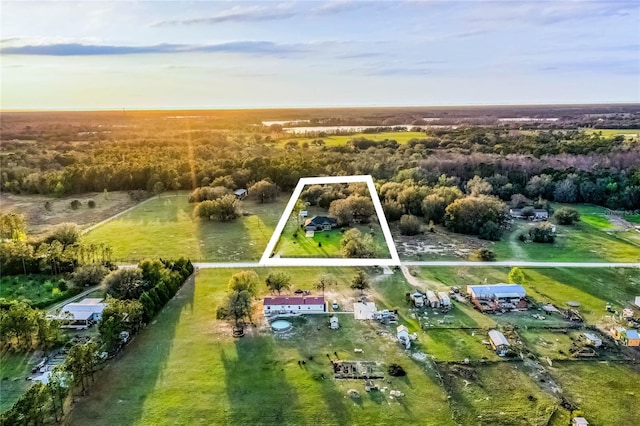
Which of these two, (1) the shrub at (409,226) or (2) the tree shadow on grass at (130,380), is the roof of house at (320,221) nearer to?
(1) the shrub at (409,226)

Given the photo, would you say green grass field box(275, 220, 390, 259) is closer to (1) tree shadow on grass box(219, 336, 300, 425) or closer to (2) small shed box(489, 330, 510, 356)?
A: (2) small shed box(489, 330, 510, 356)

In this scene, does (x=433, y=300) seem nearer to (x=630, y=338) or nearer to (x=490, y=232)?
(x=630, y=338)

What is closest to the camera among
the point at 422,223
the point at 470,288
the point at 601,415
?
the point at 601,415

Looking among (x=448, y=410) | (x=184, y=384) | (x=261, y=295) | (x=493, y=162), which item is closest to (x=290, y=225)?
(x=261, y=295)

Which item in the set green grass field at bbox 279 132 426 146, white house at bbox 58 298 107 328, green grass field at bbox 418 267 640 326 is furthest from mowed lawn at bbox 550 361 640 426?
green grass field at bbox 279 132 426 146

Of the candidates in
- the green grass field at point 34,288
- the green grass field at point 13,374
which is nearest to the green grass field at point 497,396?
the green grass field at point 13,374

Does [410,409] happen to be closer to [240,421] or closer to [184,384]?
[240,421]

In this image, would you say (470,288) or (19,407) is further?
(470,288)
